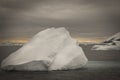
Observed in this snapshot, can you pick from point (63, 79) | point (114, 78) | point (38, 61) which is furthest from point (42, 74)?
point (114, 78)

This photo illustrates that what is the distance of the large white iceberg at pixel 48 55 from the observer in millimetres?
15016

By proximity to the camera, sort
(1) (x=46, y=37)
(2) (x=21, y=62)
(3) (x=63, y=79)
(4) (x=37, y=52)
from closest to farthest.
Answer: (3) (x=63, y=79)
(2) (x=21, y=62)
(4) (x=37, y=52)
(1) (x=46, y=37)

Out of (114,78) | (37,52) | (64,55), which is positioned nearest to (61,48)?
(64,55)

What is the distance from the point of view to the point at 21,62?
48.6 feet

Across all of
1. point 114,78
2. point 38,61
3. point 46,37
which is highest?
point 46,37

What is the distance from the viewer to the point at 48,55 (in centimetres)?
1544

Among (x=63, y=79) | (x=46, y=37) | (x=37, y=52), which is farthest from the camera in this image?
(x=46, y=37)

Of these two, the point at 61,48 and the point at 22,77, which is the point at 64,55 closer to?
the point at 61,48

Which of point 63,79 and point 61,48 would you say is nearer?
point 63,79

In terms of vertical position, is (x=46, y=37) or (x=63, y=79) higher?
(x=46, y=37)

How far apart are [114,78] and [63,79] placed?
7.49ft

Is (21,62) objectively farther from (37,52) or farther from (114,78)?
(114,78)

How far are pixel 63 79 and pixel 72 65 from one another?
3058mm

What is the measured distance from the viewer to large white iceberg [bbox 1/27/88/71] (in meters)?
15.0
